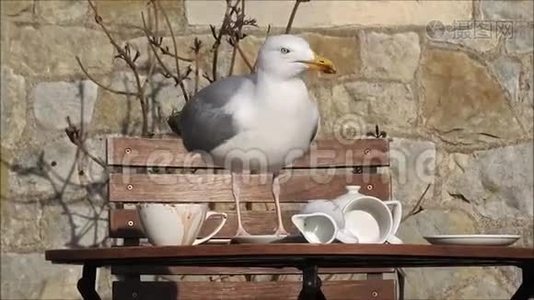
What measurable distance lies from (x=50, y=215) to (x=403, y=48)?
3.70ft

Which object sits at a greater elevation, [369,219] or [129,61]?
[129,61]

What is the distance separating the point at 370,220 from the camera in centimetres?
218

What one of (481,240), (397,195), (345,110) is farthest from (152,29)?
(481,240)

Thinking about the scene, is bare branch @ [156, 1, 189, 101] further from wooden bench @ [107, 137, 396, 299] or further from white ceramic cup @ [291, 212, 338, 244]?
white ceramic cup @ [291, 212, 338, 244]

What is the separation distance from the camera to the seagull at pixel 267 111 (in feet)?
7.84

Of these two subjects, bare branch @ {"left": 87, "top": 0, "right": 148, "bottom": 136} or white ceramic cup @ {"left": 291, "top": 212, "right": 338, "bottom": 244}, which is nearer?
white ceramic cup @ {"left": 291, "top": 212, "right": 338, "bottom": 244}

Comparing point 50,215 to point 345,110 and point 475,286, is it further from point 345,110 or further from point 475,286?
point 475,286

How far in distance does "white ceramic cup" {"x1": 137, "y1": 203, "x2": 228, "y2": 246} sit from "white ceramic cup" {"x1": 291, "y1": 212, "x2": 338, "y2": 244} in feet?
0.63

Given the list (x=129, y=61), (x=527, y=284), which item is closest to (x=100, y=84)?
(x=129, y=61)

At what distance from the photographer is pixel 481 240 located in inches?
81.1

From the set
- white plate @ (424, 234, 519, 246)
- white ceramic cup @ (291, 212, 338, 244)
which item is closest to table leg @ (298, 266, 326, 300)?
white ceramic cup @ (291, 212, 338, 244)

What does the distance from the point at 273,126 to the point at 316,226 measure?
340mm

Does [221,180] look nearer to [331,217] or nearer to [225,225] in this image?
[225,225]

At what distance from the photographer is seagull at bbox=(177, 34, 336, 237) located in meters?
2.39
